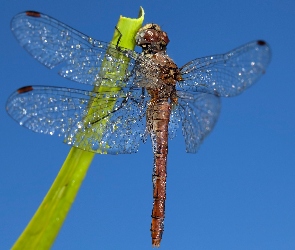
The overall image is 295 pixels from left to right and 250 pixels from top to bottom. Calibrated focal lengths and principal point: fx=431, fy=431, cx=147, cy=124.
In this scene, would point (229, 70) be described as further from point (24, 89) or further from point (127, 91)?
point (24, 89)

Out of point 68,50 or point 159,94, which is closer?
point 68,50

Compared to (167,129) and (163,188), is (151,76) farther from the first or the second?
(163,188)

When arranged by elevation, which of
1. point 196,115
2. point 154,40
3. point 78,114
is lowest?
point 78,114

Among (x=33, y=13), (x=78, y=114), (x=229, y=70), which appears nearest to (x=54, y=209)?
(x=78, y=114)

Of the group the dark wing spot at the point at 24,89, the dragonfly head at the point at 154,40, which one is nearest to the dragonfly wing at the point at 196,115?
the dragonfly head at the point at 154,40

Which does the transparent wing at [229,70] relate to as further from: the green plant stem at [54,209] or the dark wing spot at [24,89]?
the green plant stem at [54,209]

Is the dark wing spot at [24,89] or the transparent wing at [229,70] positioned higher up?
the transparent wing at [229,70]

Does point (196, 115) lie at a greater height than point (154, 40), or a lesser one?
lesser

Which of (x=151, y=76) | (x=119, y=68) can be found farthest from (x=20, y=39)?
(x=151, y=76)
